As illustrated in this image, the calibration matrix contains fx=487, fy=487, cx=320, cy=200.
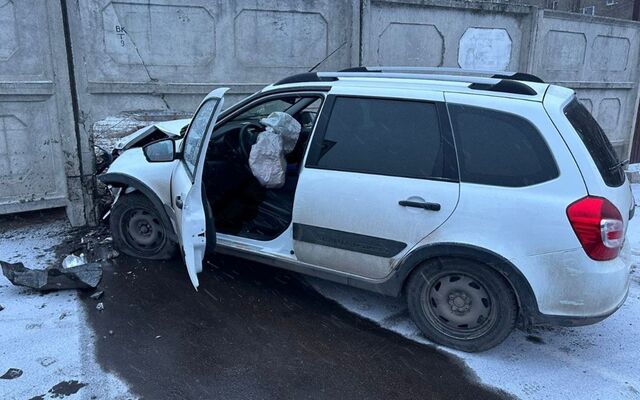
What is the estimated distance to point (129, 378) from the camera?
297 cm

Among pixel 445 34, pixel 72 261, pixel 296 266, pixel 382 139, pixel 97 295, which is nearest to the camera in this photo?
pixel 382 139

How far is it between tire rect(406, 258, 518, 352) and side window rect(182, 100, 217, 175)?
1.78 metres

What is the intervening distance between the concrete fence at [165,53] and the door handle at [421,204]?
144 inches

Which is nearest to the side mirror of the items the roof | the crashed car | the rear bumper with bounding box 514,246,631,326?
the crashed car

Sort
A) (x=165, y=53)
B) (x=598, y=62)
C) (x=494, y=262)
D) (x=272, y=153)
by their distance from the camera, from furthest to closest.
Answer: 1. (x=598, y=62)
2. (x=165, y=53)
3. (x=272, y=153)
4. (x=494, y=262)

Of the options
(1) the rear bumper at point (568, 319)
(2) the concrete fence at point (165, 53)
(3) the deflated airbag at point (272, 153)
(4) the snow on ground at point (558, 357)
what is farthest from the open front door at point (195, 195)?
(2) the concrete fence at point (165, 53)

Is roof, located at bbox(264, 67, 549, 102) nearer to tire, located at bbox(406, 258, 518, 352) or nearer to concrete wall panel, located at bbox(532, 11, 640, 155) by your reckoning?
tire, located at bbox(406, 258, 518, 352)

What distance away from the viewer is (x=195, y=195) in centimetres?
344

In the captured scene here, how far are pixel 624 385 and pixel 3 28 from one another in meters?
6.16

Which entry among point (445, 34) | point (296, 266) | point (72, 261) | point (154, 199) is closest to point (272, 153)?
point (296, 266)

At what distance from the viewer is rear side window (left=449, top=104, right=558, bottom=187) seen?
9.49 ft

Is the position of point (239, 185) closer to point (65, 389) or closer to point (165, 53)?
point (65, 389)

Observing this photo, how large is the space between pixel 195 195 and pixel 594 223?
8.31 feet

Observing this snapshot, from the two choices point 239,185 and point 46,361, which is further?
point 239,185
